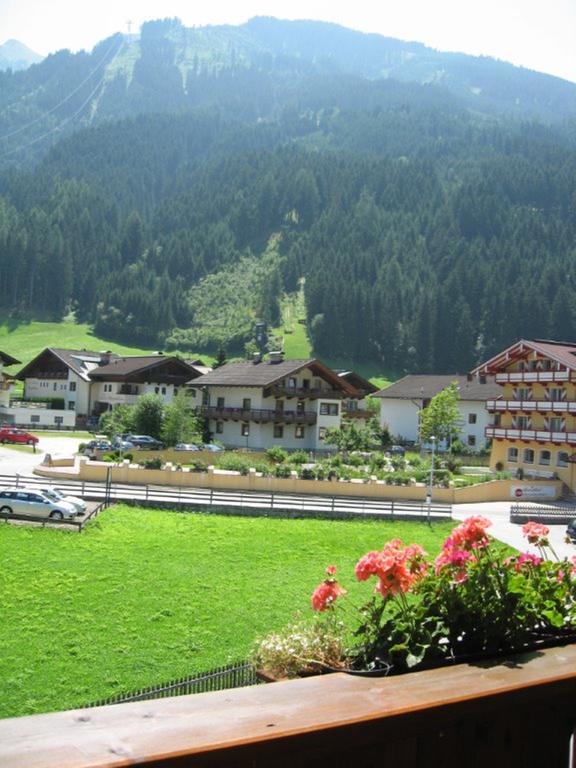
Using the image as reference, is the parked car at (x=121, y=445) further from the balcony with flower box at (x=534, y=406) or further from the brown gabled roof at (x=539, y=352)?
the balcony with flower box at (x=534, y=406)

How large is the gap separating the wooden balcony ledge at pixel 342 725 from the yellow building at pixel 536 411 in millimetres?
53903

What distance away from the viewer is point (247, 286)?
176 m

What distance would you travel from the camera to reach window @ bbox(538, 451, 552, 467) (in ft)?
191

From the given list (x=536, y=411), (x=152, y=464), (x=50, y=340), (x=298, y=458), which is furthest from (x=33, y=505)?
(x=50, y=340)

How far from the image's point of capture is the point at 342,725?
2.61 m

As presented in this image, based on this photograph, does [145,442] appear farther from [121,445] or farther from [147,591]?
[147,591]

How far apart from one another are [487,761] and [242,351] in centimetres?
14322

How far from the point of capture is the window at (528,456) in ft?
197

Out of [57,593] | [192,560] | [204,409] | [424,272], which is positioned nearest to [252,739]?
[57,593]

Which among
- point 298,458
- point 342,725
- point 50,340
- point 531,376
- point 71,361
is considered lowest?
point 298,458

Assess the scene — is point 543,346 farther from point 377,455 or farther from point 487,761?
point 487,761

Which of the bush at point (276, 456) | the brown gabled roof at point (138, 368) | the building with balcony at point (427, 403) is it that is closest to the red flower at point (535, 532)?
the bush at point (276, 456)

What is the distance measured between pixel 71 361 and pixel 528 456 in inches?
2112

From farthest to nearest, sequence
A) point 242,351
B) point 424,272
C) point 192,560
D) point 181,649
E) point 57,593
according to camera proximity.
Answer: point 424,272 → point 242,351 → point 192,560 → point 57,593 → point 181,649
